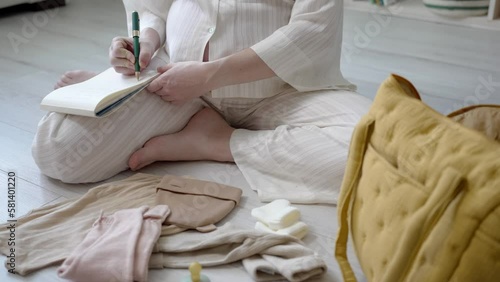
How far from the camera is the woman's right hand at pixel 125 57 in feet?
4.49

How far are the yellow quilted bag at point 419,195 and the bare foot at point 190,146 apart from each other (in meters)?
0.50

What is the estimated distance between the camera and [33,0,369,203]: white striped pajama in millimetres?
1293

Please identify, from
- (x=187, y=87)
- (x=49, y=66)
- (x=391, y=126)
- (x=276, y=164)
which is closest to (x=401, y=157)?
(x=391, y=126)

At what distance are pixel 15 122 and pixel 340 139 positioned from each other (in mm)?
843

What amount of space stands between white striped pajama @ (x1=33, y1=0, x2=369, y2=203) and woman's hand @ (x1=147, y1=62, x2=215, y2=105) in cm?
4

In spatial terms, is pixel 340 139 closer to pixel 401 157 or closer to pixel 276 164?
pixel 276 164

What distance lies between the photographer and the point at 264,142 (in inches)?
52.8

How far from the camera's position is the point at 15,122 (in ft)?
5.37

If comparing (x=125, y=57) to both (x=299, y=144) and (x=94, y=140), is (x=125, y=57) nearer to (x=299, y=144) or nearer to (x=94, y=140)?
(x=94, y=140)
